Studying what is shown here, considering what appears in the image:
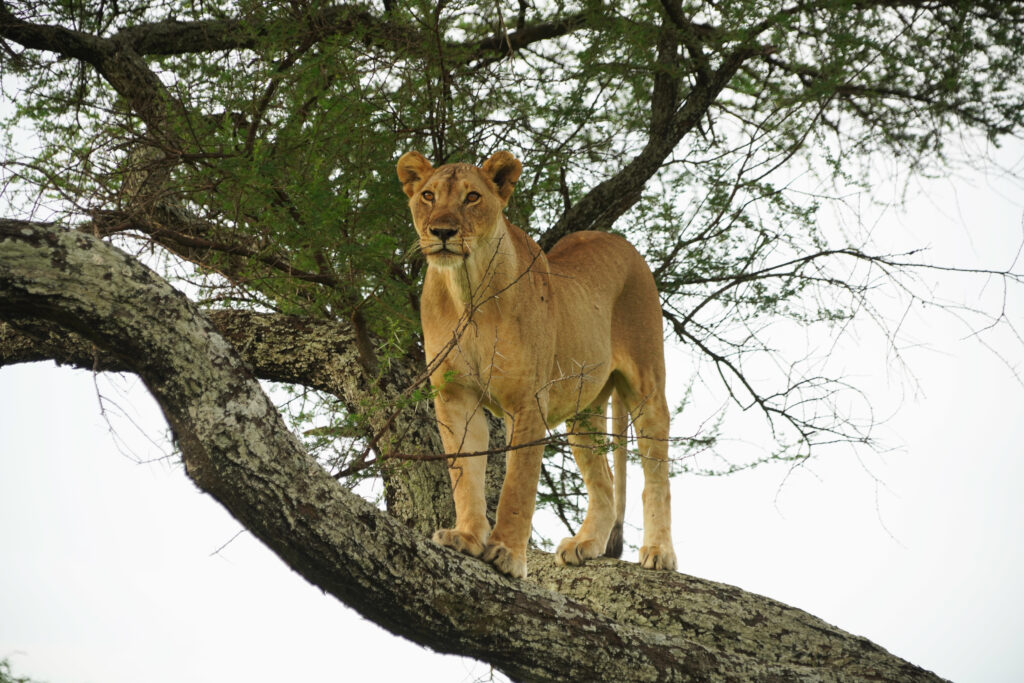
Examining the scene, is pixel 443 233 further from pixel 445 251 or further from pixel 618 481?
pixel 618 481

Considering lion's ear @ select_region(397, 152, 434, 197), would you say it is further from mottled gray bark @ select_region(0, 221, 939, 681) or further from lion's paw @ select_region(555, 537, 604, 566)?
lion's paw @ select_region(555, 537, 604, 566)

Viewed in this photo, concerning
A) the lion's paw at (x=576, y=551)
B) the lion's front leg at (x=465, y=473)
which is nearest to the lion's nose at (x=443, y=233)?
the lion's front leg at (x=465, y=473)

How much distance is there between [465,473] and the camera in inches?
172

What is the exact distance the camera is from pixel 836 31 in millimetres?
6555

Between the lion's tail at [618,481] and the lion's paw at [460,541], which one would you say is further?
the lion's tail at [618,481]

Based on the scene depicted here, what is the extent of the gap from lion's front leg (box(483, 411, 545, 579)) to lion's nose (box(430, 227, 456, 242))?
0.81m

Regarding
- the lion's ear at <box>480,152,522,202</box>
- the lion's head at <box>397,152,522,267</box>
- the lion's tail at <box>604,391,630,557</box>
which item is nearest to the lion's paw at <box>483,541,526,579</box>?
the lion's head at <box>397,152,522,267</box>

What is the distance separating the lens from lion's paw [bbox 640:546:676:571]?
5.14 m

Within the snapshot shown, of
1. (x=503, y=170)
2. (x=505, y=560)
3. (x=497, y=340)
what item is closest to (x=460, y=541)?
(x=505, y=560)

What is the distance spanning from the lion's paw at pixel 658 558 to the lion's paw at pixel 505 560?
1.19 m

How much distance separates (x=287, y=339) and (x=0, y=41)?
2580 mm

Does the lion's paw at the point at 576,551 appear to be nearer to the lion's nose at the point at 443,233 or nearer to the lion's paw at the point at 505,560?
the lion's paw at the point at 505,560

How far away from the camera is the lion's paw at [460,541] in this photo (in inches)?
161

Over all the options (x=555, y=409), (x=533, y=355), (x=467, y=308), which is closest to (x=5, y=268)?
(x=467, y=308)
